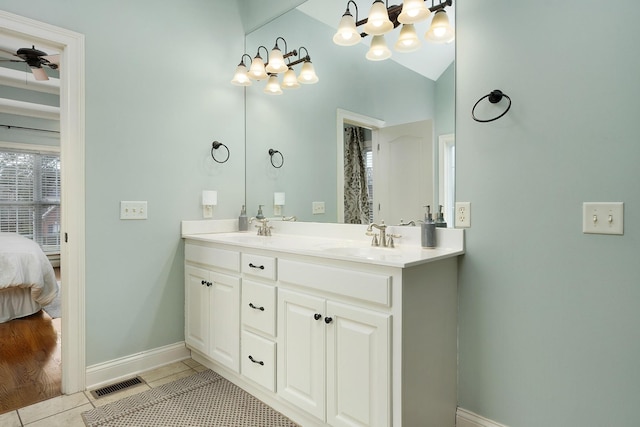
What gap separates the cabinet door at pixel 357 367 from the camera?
1.45m

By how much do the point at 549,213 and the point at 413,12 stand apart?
3.63 ft

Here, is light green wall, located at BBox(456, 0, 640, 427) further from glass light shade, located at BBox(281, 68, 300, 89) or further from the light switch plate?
glass light shade, located at BBox(281, 68, 300, 89)

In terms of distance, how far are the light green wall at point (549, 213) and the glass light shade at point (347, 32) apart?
0.56 meters

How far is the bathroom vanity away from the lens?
145 cm

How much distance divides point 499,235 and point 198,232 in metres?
1.98

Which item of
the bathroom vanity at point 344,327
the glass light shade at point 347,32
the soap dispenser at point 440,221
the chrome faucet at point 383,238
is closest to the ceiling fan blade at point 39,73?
the bathroom vanity at point 344,327

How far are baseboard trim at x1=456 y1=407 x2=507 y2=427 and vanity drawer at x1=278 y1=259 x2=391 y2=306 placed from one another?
2.62 ft

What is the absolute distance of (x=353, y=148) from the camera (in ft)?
7.68

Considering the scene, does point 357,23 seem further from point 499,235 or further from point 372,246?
point 499,235

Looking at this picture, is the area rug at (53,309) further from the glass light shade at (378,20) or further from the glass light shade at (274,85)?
the glass light shade at (378,20)

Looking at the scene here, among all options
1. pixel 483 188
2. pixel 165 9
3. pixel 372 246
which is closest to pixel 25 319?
pixel 165 9

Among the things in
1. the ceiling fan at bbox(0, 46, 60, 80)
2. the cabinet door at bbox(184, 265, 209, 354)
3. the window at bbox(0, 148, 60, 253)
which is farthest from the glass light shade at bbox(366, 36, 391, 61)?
the window at bbox(0, 148, 60, 253)

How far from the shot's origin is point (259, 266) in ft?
6.55

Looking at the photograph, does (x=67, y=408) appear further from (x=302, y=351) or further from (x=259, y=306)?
(x=302, y=351)
